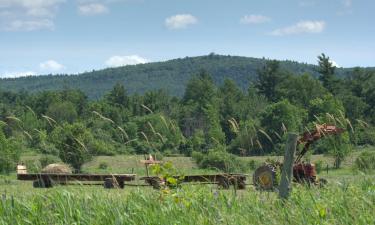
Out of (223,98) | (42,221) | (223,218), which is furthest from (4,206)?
(223,98)

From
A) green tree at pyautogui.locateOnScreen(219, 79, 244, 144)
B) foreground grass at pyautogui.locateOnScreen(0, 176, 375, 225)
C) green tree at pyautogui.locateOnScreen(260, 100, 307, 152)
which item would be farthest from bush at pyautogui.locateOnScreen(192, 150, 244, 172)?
green tree at pyautogui.locateOnScreen(219, 79, 244, 144)

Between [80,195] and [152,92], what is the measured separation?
97.7 metres

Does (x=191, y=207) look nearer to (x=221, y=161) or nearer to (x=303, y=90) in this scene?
(x=221, y=161)

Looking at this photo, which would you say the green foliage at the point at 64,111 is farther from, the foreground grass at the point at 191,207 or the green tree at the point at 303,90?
the foreground grass at the point at 191,207


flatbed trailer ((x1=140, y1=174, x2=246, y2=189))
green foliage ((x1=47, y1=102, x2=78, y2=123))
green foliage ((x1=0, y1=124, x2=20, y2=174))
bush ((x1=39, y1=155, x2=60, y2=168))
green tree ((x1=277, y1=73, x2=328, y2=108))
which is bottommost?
bush ((x1=39, y1=155, x2=60, y2=168))

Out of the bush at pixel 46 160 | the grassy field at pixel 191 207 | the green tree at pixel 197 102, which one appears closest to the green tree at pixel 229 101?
the green tree at pixel 197 102

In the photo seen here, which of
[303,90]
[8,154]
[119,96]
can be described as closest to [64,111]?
[119,96]

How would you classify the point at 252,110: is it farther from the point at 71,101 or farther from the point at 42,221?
the point at 42,221

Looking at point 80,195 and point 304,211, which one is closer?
point 304,211

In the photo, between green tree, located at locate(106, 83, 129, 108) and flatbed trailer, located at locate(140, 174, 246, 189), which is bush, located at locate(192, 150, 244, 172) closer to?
flatbed trailer, located at locate(140, 174, 246, 189)

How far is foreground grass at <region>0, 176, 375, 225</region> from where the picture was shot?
20.2 feet

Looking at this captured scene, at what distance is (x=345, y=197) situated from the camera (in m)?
6.73

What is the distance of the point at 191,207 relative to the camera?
21.8 ft

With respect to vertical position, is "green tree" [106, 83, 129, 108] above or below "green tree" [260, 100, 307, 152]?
above
